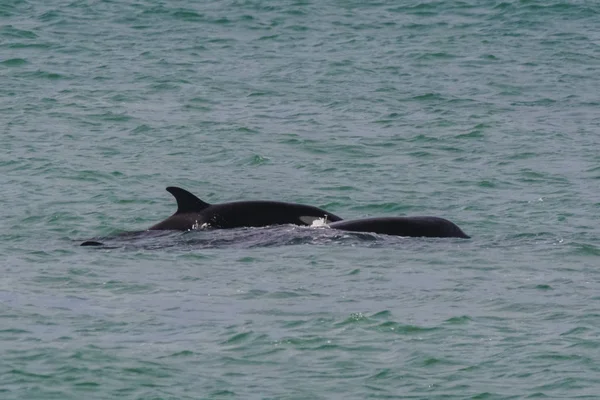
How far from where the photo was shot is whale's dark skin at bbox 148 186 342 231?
64.3ft

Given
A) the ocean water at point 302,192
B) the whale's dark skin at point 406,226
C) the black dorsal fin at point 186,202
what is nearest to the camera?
the ocean water at point 302,192

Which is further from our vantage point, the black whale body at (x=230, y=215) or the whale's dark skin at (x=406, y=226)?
the black whale body at (x=230, y=215)

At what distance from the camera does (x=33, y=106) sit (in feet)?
98.5

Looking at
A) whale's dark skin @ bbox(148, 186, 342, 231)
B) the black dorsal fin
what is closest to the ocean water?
whale's dark skin @ bbox(148, 186, 342, 231)

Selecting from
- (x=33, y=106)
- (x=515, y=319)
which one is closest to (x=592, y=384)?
(x=515, y=319)

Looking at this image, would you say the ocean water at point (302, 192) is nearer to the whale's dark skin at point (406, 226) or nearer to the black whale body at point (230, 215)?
the whale's dark skin at point (406, 226)

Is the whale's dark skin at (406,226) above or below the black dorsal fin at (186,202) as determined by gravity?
below

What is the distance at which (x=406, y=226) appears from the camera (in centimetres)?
1927

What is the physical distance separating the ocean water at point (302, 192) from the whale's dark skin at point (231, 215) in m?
0.47

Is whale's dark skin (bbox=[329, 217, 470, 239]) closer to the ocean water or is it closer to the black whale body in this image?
the ocean water

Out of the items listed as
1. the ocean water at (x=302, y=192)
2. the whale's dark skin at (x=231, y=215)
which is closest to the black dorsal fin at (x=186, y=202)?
the whale's dark skin at (x=231, y=215)

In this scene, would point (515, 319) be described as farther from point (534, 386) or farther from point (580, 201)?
point (580, 201)

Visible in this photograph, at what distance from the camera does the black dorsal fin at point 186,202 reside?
1950 cm

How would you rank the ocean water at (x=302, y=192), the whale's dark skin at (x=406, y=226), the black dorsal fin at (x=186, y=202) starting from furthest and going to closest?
the black dorsal fin at (x=186, y=202), the whale's dark skin at (x=406, y=226), the ocean water at (x=302, y=192)
